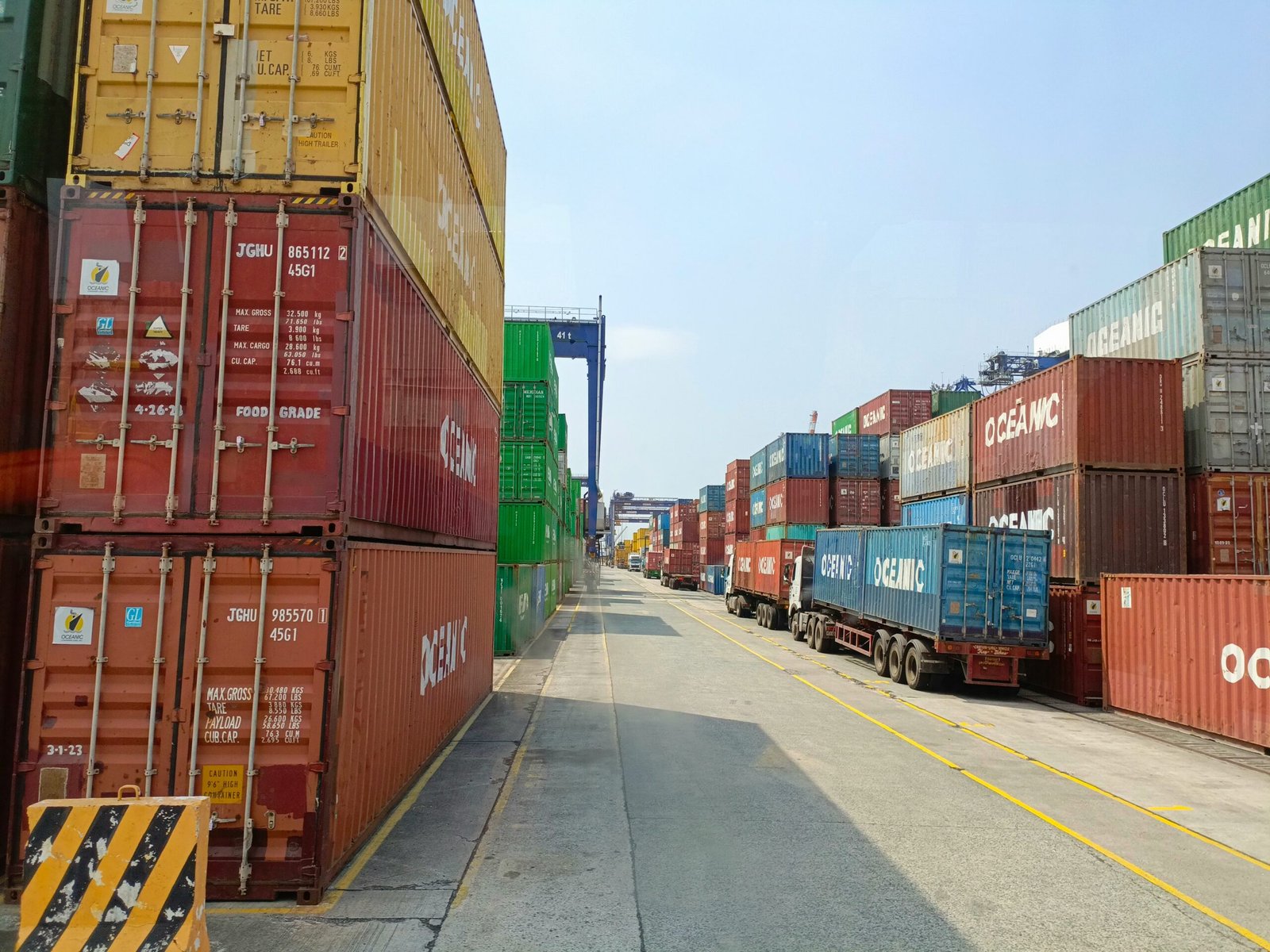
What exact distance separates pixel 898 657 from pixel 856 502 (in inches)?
785

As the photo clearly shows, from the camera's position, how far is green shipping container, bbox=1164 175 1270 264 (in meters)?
18.8

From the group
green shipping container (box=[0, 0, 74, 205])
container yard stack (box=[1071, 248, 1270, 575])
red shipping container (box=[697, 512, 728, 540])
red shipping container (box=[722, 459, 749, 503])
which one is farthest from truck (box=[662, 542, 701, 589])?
green shipping container (box=[0, 0, 74, 205])

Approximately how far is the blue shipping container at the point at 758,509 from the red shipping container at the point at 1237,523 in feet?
88.9

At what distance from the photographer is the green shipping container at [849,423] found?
50344 millimetres

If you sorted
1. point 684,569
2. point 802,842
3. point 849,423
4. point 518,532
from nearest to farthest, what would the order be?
point 802,842, point 518,532, point 849,423, point 684,569

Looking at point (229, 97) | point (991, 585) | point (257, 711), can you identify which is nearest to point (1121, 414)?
point (991, 585)

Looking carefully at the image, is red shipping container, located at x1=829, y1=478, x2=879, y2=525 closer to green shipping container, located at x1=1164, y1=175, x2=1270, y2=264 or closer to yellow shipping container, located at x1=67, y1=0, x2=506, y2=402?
green shipping container, located at x1=1164, y1=175, x2=1270, y2=264

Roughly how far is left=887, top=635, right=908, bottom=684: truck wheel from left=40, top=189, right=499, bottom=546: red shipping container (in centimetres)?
1533

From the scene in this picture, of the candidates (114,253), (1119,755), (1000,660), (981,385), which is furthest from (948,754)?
(981,385)

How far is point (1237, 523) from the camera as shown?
1678 centimetres

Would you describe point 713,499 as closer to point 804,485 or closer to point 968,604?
point 804,485

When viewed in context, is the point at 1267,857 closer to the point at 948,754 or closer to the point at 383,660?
the point at 948,754

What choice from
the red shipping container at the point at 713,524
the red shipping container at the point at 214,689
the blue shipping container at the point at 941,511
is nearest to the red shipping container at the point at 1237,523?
the blue shipping container at the point at 941,511

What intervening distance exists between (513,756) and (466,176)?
328 inches
